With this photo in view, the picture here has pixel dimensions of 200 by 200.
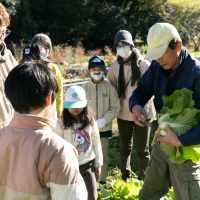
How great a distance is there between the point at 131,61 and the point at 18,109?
120 inches

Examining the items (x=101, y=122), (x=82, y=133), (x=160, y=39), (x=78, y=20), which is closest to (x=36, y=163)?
(x=160, y=39)

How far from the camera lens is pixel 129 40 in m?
5.00

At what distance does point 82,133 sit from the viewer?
399 cm

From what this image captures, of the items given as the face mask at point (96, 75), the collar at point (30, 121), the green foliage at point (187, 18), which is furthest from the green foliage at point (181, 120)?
the green foliage at point (187, 18)

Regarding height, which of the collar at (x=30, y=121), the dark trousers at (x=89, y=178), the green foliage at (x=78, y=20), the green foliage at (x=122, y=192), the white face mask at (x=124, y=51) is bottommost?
the green foliage at (x=122, y=192)

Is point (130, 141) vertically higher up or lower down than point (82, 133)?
lower down

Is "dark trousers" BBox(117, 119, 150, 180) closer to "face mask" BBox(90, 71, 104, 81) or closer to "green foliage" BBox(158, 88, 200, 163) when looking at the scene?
"face mask" BBox(90, 71, 104, 81)

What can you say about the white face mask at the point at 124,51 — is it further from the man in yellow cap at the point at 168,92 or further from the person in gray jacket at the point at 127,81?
the man in yellow cap at the point at 168,92

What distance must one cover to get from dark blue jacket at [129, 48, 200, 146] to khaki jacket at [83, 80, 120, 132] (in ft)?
4.08

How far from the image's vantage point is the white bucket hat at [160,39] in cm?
309

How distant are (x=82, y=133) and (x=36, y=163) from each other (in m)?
2.03

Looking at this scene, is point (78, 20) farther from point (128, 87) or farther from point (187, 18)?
point (128, 87)

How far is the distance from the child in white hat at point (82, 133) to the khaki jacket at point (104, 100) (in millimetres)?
815

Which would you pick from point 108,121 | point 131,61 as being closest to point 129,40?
point 131,61
